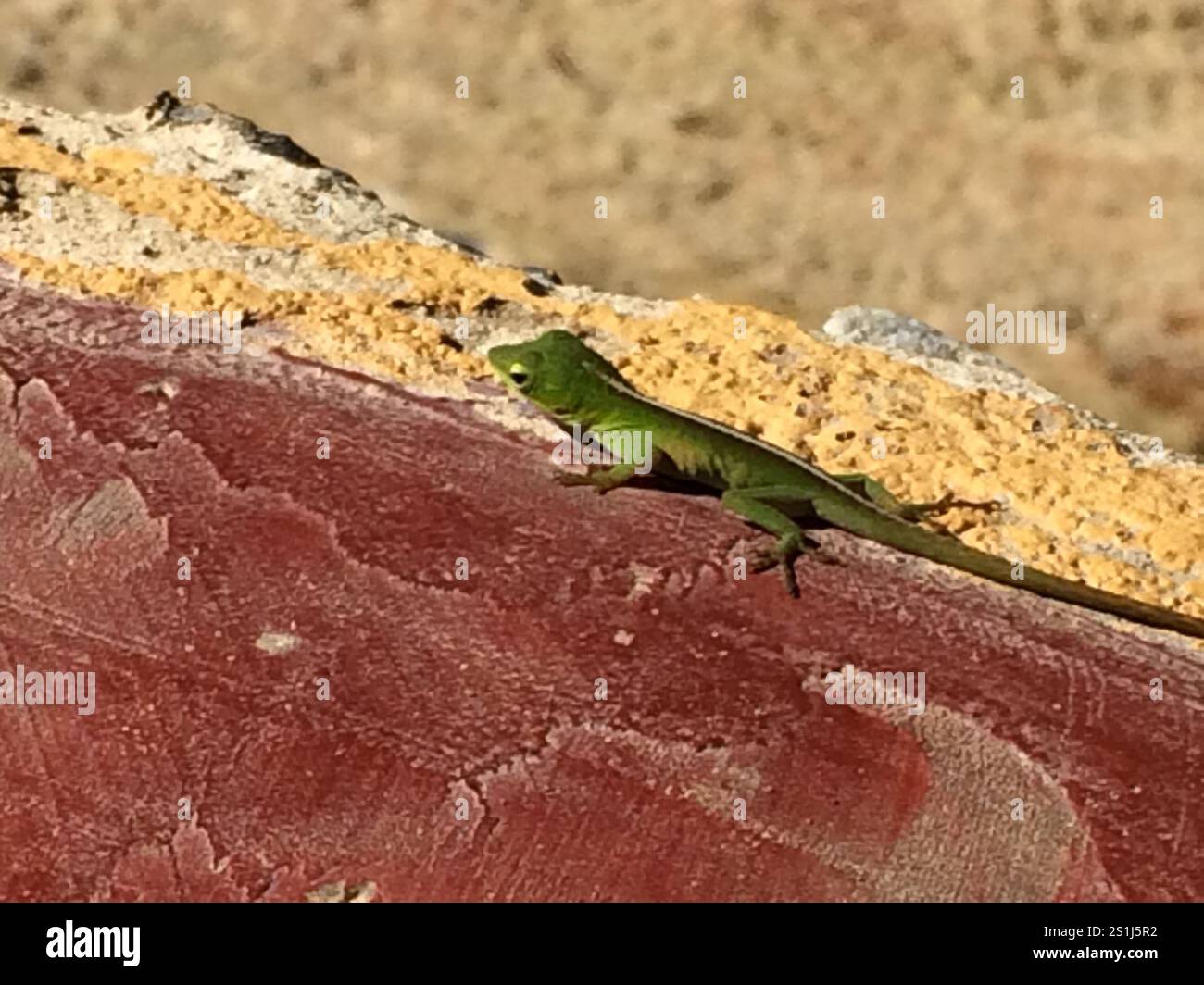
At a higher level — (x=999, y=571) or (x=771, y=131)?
(x=771, y=131)

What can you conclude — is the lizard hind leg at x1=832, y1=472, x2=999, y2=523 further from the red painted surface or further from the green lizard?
the red painted surface

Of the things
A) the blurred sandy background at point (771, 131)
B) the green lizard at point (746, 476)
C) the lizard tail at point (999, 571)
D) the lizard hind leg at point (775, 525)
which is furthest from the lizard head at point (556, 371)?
the blurred sandy background at point (771, 131)

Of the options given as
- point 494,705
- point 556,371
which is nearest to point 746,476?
point 556,371

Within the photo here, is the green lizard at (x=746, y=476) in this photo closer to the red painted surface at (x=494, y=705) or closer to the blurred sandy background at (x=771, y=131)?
the red painted surface at (x=494, y=705)

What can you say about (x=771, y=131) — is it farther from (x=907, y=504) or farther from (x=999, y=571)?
(x=999, y=571)

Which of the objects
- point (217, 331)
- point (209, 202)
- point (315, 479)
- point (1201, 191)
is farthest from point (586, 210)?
point (315, 479)

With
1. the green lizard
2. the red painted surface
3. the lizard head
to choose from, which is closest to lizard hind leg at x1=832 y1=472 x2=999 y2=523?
the green lizard

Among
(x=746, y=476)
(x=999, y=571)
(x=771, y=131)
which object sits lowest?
(x=999, y=571)

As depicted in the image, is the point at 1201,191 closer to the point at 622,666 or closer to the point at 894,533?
the point at 894,533
